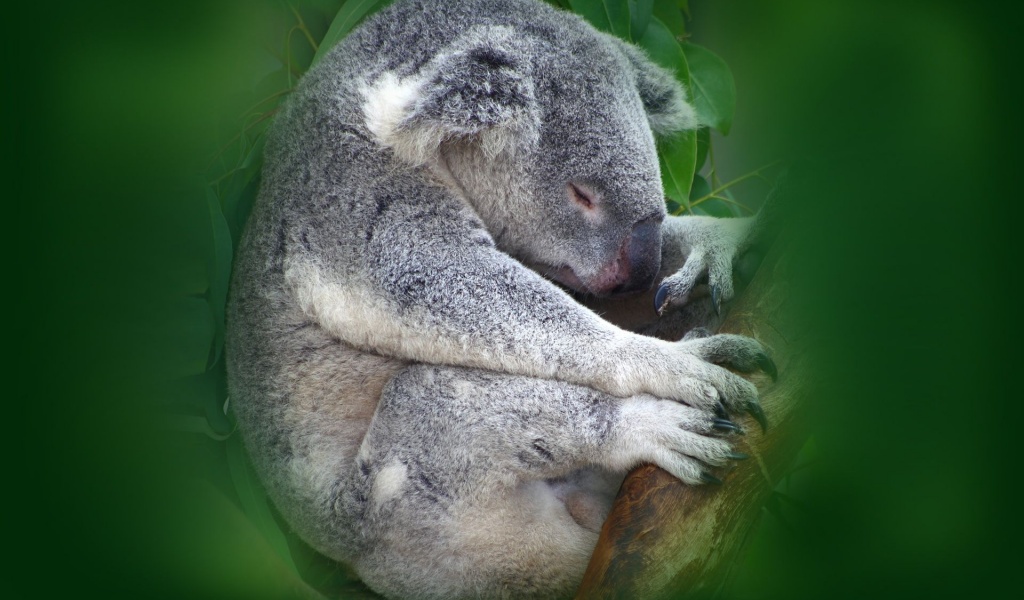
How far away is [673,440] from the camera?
1.59 meters

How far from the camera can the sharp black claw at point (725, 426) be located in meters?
1.58

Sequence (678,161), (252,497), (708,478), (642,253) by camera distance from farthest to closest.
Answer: (678,161) → (252,497) → (642,253) → (708,478)

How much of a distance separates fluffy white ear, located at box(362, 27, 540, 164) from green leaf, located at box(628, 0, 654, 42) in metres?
0.66

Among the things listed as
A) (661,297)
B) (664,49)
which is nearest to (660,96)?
(664,49)

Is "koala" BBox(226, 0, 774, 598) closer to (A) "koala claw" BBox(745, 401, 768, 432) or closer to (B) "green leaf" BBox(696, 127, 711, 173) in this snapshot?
(A) "koala claw" BBox(745, 401, 768, 432)

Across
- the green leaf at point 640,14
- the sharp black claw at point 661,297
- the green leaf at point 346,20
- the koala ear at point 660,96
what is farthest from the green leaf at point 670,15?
the sharp black claw at point 661,297

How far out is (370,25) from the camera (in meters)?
2.07

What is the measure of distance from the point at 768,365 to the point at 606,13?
4.35 ft

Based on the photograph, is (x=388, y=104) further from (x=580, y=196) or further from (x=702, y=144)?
(x=702, y=144)

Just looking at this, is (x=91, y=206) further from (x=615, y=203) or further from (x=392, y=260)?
(x=615, y=203)

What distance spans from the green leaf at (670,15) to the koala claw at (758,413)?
1.55 metres

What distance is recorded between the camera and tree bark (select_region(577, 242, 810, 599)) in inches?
58.9

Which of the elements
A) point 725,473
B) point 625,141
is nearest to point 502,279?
point 625,141

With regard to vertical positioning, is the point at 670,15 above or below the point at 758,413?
above
